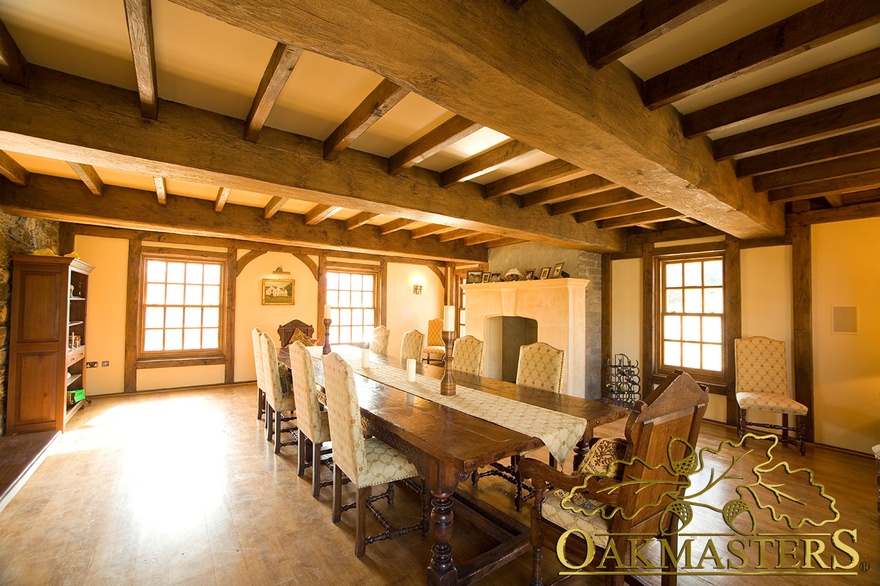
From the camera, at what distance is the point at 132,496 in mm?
2828

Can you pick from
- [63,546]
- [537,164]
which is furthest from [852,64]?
[63,546]

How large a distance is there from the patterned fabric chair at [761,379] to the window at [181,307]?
7170 mm

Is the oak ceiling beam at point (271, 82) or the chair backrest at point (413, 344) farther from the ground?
the oak ceiling beam at point (271, 82)

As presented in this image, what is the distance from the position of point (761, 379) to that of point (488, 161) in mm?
3847

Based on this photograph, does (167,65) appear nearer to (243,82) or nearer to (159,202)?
(243,82)

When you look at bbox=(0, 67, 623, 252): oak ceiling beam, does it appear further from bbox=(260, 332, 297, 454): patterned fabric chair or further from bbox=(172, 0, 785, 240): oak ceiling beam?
bbox=(172, 0, 785, 240): oak ceiling beam

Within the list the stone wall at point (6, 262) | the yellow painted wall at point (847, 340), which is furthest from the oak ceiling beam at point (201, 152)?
the yellow painted wall at point (847, 340)

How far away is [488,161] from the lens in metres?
3.06

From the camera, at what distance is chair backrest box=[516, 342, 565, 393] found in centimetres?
329

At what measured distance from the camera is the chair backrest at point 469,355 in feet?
13.3

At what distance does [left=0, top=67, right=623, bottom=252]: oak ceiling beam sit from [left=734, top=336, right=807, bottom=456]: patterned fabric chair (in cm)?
330

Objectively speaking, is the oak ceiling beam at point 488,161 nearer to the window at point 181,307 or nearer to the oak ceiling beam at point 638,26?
the oak ceiling beam at point 638,26

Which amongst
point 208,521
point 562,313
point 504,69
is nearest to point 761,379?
point 562,313

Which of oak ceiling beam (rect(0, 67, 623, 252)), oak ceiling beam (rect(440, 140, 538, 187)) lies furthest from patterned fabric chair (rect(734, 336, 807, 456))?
oak ceiling beam (rect(440, 140, 538, 187))
